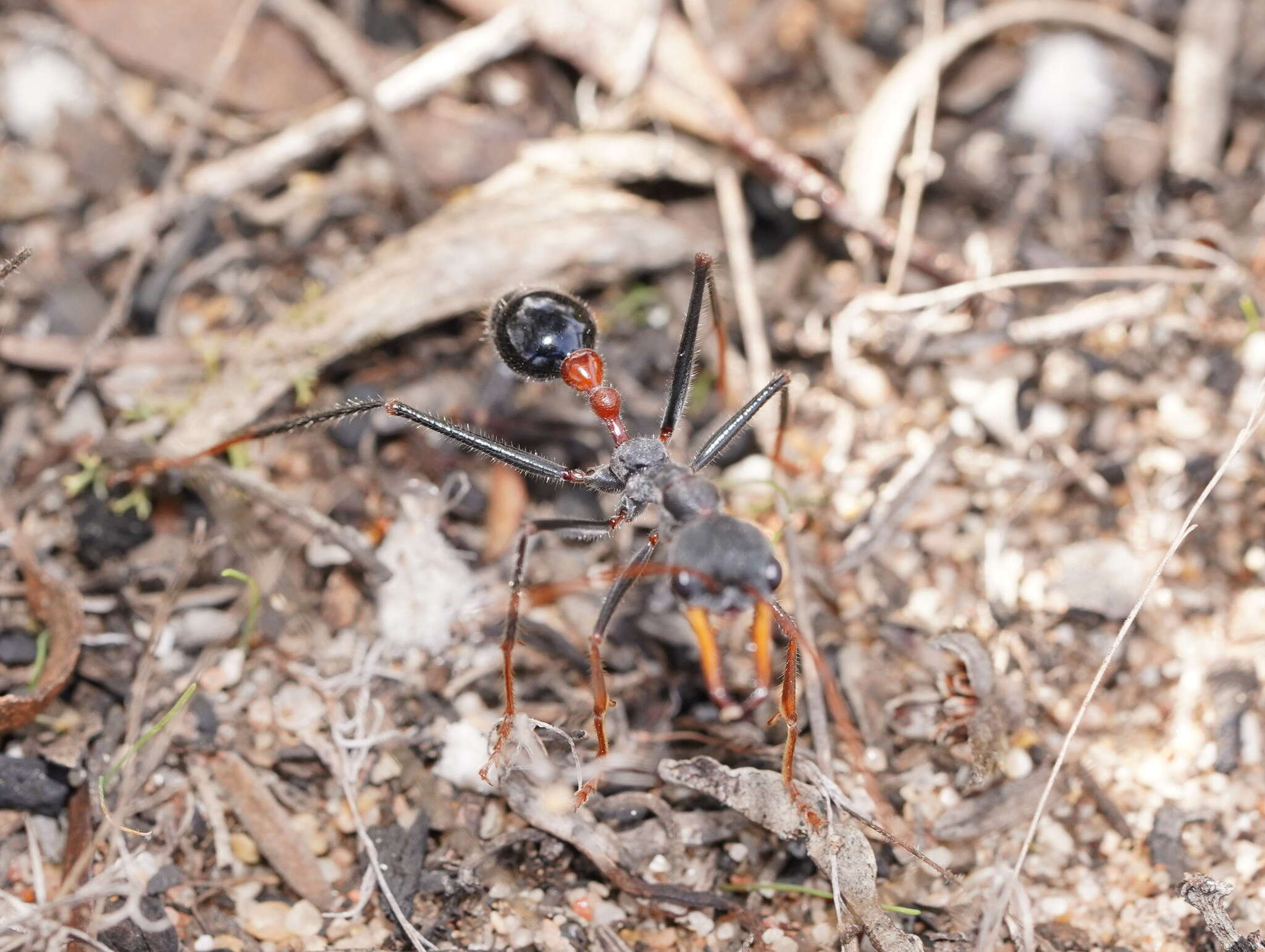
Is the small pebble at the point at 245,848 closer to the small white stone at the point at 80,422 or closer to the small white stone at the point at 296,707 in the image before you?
the small white stone at the point at 296,707

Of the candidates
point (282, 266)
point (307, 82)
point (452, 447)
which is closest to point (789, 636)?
point (452, 447)

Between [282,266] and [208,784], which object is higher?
[282,266]

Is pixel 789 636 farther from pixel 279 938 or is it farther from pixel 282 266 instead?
pixel 282 266

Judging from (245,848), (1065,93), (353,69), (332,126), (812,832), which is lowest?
(245,848)

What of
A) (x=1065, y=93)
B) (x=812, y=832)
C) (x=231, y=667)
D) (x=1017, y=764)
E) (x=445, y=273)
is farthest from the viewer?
(x=1065, y=93)

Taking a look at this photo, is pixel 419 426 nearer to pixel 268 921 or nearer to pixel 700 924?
pixel 268 921

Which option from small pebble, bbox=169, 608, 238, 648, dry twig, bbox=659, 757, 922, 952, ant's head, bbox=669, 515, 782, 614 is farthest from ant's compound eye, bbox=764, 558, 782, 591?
small pebble, bbox=169, 608, 238, 648

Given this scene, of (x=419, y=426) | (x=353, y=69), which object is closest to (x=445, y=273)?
(x=419, y=426)
